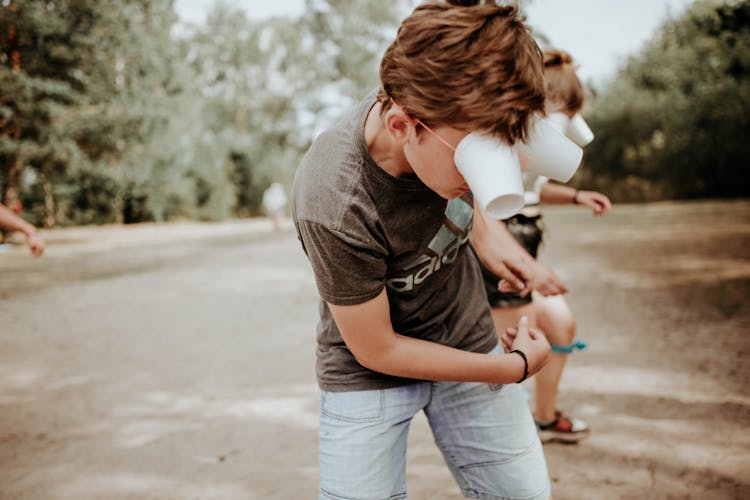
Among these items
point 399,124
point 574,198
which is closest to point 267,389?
point 574,198

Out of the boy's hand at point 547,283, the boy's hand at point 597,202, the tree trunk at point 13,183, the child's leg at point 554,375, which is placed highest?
the boy's hand at point 597,202

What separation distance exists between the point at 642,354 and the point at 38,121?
20.8m

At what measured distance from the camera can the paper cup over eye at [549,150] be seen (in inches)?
55.8

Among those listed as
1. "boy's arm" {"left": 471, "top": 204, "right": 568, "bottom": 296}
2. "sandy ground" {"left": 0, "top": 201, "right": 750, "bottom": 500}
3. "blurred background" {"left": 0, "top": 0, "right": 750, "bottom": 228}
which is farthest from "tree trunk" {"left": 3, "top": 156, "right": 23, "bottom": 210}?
"boy's arm" {"left": 471, "top": 204, "right": 568, "bottom": 296}

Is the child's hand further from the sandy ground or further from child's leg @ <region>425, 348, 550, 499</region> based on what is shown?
the sandy ground

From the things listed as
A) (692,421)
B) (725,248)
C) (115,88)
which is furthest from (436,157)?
(115,88)

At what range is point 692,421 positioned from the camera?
3502 mm

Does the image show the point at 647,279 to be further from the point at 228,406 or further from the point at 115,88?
the point at 115,88

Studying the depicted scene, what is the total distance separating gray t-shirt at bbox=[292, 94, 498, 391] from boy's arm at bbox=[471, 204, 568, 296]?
0.17 metres

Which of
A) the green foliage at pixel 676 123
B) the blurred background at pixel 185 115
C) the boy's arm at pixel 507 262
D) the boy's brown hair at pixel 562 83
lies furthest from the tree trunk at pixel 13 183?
the green foliage at pixel 676 123

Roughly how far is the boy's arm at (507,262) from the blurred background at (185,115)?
7.11 m

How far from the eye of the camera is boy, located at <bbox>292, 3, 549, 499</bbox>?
130 cm

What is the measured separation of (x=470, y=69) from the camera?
127 cm

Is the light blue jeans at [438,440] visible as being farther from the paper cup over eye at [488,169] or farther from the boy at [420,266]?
the paper cup over eye at [488,169]
